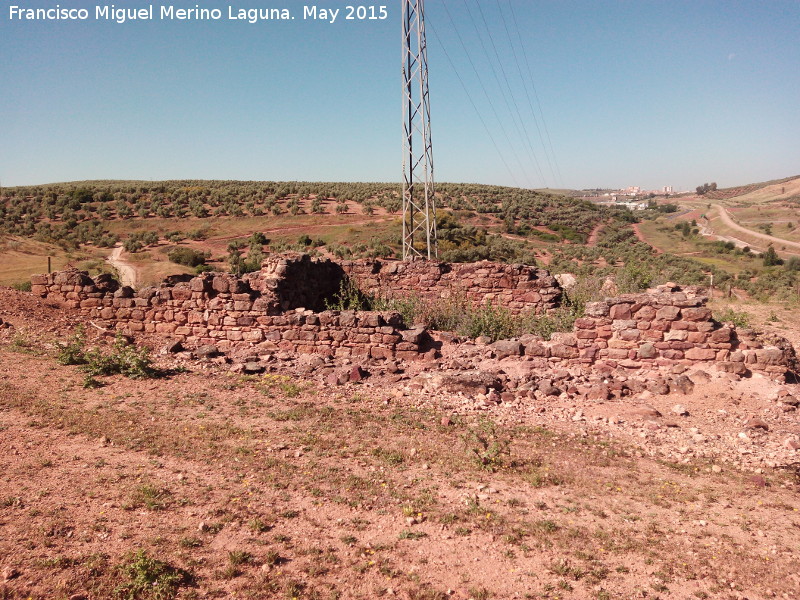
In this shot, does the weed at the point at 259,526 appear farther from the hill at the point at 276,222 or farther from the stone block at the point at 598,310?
the hill at the point at 276,222

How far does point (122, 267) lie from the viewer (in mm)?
25562

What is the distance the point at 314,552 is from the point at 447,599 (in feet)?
3.34

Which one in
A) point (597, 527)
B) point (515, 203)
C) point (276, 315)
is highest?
point (515, 203)

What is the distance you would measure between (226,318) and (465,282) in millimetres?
6710

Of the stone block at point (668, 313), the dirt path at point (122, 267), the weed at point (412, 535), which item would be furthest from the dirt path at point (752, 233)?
the weed at point (412, 535)

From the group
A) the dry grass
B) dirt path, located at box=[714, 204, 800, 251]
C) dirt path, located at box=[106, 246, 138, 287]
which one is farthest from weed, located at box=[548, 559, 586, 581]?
dirt path, located at box=[714, 204, 800, 251]

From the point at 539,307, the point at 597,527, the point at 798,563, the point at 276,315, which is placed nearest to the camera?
the point at 798,563

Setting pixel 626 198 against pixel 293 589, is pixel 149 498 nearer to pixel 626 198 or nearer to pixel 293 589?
pixel 293 589

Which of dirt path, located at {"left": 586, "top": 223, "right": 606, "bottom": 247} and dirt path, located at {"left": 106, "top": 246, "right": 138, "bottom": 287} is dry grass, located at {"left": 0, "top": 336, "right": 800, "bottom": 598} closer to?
dirt path, located at {"left": 106, "top": 246, "right": 138, "bottom": 287}

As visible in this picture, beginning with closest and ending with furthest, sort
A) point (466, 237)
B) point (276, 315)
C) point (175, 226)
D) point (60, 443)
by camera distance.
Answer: point (60, 443)
point (276, 315)
point (466, 237)
point (175, 226)

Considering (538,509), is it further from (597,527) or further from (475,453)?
(475,453)

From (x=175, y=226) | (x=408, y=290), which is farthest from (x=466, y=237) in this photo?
(x=175, y=226)

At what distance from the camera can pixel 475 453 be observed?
554cm

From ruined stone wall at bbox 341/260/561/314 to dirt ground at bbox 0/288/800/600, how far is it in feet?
20.4
